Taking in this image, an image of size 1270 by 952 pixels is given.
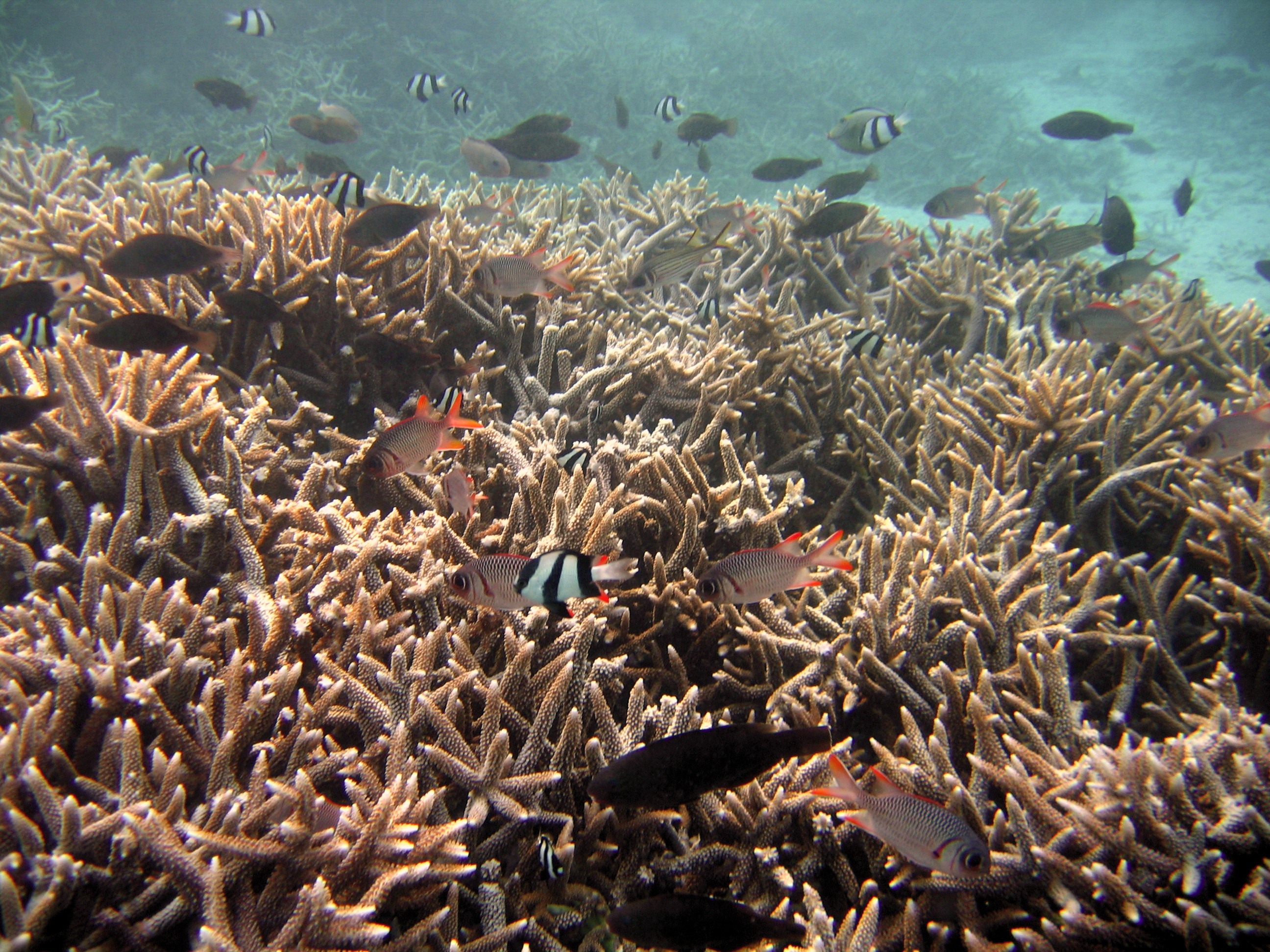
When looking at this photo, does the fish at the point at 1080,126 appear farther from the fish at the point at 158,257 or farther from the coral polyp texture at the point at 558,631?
the fish at the point at 158,257

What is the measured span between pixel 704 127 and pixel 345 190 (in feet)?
21.1

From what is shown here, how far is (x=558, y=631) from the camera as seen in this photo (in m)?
2.28

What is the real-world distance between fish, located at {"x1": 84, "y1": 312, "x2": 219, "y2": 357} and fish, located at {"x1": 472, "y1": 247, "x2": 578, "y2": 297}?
4.98 feet

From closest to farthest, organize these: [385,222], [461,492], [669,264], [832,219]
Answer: [461,492], [385,222], [669,264], [832,219]

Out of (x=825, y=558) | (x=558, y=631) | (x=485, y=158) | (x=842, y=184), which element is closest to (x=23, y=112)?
(x=485, y=158)

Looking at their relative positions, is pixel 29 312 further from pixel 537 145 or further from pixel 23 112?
pixel 23 112

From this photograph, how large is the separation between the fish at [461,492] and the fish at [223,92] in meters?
8.52

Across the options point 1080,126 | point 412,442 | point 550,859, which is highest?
point 1080,126

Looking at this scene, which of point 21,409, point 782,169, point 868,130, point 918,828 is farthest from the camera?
point 782,169

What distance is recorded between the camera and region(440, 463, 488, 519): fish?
2598 mm

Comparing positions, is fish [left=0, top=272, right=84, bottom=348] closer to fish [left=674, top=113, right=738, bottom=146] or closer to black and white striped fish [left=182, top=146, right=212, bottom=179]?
black and white striped fish [left=182, top=146, right=212, bottom=179]

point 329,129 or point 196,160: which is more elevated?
point 329,129

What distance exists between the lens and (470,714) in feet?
6.94

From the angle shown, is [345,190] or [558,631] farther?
[345,190]
